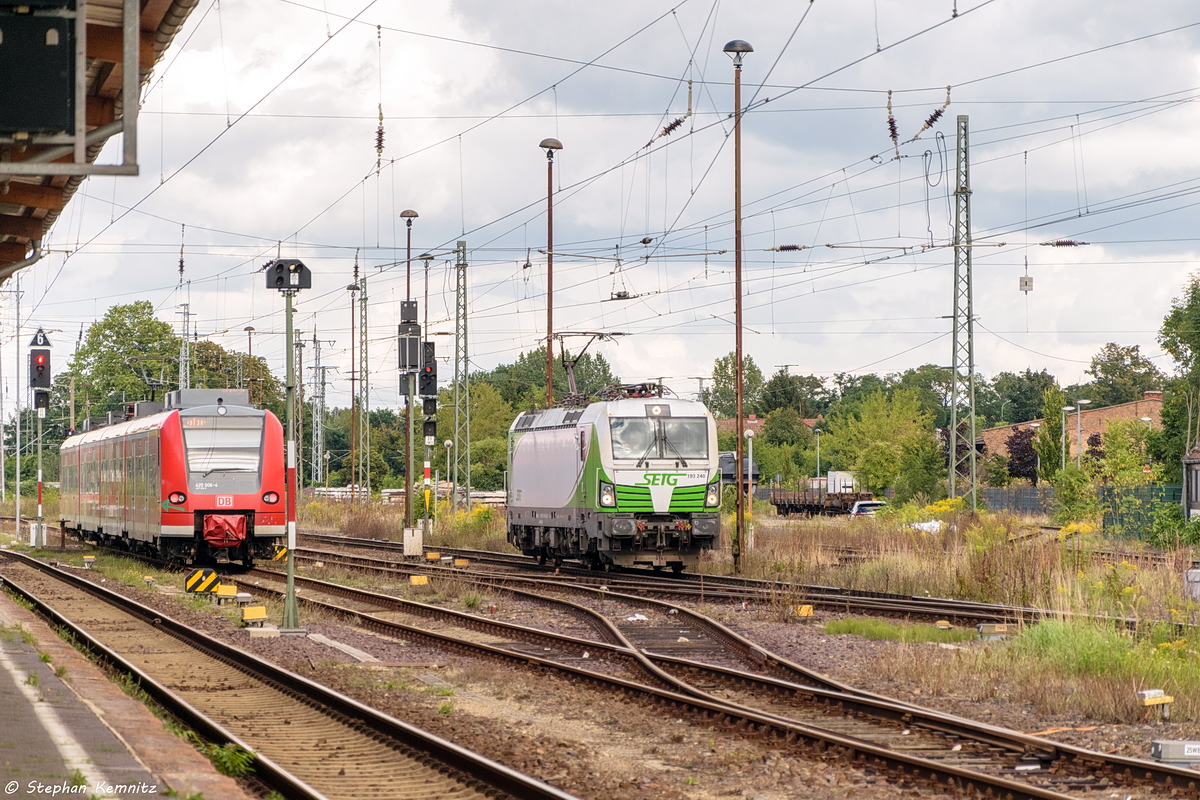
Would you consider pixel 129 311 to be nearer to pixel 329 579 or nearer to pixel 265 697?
pixel 329 579

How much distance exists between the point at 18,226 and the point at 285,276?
3.45 meters

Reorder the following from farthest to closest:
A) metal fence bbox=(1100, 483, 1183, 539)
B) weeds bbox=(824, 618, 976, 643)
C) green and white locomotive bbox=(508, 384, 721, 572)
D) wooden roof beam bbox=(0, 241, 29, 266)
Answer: metal fence bbox=(1100, 483, 1183, 539)
green and white locomotive bbox=(508, 384, 721, 572)
wooden roof beam bbox=(0, 241, 29, 266)
weeds bbox=(824, 618, 976, 643)

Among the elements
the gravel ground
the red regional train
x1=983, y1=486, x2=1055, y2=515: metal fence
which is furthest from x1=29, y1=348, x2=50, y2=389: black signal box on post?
x1=983, y1=486, x2=1055, y2=515: metal fence

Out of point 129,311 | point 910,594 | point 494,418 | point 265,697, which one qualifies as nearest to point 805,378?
point 494,418

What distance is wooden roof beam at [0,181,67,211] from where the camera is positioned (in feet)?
46.2

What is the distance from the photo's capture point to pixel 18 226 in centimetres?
1683

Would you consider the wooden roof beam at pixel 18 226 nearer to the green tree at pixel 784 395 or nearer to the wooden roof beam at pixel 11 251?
the wooden roof beam at pixel 11 251

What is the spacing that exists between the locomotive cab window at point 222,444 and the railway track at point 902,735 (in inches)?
594

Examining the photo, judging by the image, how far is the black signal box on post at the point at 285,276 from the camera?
662 inches

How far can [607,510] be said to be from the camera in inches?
1014

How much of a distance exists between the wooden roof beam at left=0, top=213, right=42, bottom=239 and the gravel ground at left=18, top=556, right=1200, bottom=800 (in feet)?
18.7

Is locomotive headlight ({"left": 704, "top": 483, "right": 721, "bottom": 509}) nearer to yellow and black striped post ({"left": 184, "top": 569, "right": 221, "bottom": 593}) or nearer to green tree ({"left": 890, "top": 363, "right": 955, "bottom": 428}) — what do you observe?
yellow and black striped post ({"left": 184, "top": 569, "right": 221, "bottom": 593})

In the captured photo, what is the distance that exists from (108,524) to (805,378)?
11939 centimetres

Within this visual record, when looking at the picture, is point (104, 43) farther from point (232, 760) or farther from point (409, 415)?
point (409, 415)
